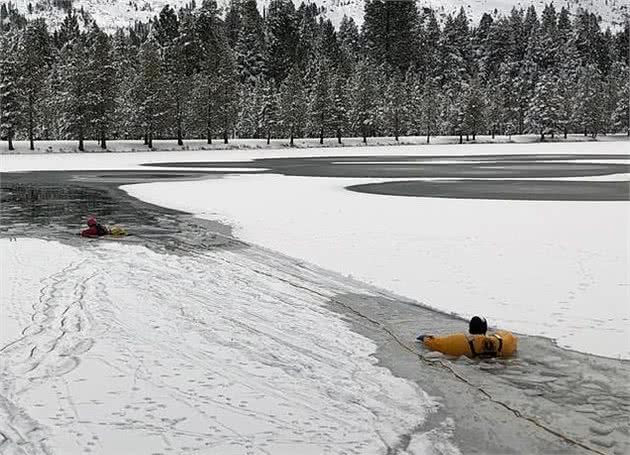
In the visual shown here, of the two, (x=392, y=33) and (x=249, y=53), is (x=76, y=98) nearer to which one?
(x=249, y=53)

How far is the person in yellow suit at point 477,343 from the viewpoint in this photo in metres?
8.41

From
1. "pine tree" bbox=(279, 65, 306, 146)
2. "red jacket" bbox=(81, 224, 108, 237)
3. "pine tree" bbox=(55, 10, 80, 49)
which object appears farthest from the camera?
"pine tree" bbox=(55, 10, 80, 49)

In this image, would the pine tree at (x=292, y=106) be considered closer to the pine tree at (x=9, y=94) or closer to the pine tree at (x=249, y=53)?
the pine tree at (x=249, y=53)

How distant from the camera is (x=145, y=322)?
9.64 m

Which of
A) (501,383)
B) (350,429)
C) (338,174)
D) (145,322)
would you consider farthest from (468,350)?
(338,174)

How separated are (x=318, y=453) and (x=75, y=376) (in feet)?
10.1

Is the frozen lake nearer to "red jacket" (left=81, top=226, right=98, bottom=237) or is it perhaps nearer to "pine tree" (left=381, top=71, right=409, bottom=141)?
"red jacket" (left=81, top=226, right=98, bottom=237)

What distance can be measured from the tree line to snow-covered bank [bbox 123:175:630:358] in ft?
174

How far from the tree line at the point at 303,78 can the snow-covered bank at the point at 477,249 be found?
5301cm

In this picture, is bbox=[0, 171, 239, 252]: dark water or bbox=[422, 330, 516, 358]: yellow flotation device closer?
bbox=[422, 330, 516, 358]: yellow flotation device

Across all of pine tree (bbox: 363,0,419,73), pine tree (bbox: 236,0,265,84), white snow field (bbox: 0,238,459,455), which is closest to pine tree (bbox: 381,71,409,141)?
pine tree (bbox: 236,0,265,84)

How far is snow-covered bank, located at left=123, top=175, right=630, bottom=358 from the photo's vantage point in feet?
32.9

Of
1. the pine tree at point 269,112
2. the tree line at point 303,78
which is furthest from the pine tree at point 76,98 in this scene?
the pine tree at point 269,112

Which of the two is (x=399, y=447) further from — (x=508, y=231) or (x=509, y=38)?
(x=509, y=38)
